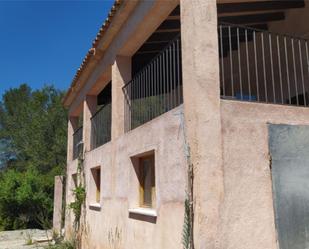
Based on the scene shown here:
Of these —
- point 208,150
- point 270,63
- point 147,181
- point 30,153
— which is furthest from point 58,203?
point 208,150

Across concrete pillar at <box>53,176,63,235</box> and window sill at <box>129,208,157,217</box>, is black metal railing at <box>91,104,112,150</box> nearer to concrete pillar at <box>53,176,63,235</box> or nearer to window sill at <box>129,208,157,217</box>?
window sill at <box>129,208,157,217</box>

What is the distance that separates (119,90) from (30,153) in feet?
76.5

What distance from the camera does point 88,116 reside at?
11.2 m

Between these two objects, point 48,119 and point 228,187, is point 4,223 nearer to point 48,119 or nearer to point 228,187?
point 48,119

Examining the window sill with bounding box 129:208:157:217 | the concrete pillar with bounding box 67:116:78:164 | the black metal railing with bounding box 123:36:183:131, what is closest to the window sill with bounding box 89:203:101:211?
the black metal railing with bounding box 123:36:183:131

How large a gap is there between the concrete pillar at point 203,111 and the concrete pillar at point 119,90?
11.2 ft

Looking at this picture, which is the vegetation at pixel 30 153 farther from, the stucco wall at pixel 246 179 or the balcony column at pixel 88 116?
the stucco wall at pixel 246 179

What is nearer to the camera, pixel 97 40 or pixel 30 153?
pixel 97 40

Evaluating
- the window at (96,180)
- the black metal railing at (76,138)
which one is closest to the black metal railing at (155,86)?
the window at (96,180)

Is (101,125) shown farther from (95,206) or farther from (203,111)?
(203,111)

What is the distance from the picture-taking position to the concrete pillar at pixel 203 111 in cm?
398

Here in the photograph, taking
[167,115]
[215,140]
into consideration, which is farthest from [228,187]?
[167,115]

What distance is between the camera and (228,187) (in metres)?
4.10

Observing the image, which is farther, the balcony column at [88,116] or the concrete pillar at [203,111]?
the balcony column at [88,116]
